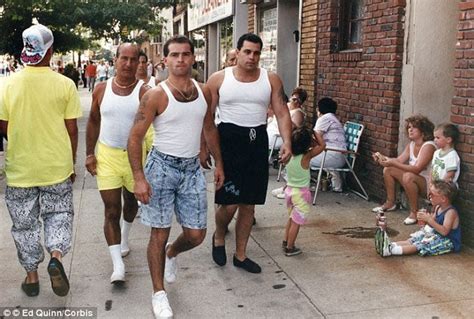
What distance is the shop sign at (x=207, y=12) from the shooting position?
14.8 meters

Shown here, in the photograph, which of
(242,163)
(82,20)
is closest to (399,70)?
(242,163)

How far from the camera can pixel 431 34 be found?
6184 mm

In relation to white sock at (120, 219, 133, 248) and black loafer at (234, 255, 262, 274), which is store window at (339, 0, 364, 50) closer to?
black loafer at (234, 255, 262, 274)

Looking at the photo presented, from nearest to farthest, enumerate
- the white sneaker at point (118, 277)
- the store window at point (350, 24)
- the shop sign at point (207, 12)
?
the white sneaker at point (118, 277)
the store window at point (350, 24)
the shop sign at point (207, 12)

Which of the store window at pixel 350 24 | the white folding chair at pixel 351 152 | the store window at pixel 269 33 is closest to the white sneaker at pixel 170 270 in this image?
the white folding chair at pixel 351 152

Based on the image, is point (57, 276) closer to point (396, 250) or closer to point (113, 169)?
point (113, 169)

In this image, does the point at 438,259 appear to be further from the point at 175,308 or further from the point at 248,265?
the point at 175,308

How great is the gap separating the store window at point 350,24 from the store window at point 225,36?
7144 millimetres

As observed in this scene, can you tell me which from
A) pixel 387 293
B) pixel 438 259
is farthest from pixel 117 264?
pixel 438 259

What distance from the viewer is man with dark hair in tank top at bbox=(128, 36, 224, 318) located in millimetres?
3723

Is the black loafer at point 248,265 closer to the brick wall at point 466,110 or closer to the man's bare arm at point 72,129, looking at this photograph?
the man's bare arm at point 72,129

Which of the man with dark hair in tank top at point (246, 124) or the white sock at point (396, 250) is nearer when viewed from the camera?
the man with dark hair in tank top at point (246, 124)

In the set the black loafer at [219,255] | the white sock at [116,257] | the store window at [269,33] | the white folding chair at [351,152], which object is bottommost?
the black loafer at [219,255]

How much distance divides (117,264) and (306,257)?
1590mm
